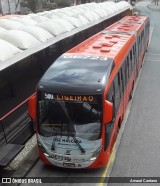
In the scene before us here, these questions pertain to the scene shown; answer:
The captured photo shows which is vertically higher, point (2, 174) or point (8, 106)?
point (8, 106)

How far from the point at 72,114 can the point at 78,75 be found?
114 cm

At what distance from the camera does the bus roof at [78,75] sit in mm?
8555

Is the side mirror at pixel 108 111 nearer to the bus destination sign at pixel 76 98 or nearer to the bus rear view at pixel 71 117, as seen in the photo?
the bus rear view at pixel 71 117

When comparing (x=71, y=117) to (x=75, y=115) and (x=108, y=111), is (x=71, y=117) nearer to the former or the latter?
(x=75, y=115)

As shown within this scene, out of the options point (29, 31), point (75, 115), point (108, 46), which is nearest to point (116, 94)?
point (75, 115)

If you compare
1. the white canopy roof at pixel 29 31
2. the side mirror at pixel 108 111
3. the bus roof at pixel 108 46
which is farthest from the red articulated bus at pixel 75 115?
the white canopy roof at pixel 29 31

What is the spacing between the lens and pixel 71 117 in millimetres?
8641

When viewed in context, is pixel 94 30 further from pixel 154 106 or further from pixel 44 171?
pixel 44 171

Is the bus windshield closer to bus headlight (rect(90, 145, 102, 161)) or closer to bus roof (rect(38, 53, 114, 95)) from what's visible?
bus roof (rect(38, 53, 114, 95))

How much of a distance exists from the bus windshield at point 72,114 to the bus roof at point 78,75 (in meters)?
0.20

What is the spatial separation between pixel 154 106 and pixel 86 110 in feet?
23.0

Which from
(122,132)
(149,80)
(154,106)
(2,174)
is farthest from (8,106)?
(149,80)

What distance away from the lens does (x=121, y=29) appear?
56.0 ft

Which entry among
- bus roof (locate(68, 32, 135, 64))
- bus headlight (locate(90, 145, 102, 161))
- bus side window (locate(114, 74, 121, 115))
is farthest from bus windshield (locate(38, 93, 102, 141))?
bus roof (locate(68, 32, 135, 64))
